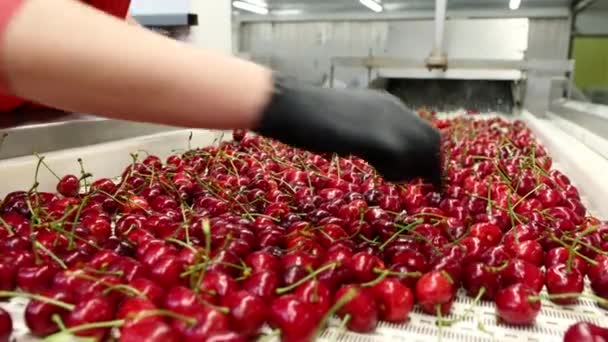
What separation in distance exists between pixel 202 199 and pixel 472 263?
62 cm

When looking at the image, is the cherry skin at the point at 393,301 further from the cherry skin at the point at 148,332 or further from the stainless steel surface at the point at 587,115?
the stainless steel surface at the point at 587,115

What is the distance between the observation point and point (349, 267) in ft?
2.73

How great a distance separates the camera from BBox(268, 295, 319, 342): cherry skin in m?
0.66

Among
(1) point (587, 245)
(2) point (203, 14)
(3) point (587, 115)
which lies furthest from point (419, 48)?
(1) point (587, 245)


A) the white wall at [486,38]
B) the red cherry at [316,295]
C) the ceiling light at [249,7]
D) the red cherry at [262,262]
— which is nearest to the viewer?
the red cherry at [316,295]

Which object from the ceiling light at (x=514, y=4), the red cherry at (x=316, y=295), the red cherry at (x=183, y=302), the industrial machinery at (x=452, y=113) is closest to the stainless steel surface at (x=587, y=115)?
the industrial machinery at (x=452, y=113)

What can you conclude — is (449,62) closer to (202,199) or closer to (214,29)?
(214,29)

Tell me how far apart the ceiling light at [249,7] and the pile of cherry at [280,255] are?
268 inches

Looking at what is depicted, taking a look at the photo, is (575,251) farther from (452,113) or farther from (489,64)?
(452,113)

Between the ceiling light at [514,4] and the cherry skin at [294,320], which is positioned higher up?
the ceiling light at [514,4]

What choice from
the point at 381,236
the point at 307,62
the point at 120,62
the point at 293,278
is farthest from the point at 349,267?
the point at 307,62

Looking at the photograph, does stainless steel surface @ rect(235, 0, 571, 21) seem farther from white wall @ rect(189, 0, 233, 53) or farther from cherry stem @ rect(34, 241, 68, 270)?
cherry stem @ rect(34, 241, 68, 270)

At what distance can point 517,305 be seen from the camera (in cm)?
76

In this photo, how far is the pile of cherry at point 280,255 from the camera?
67cm
